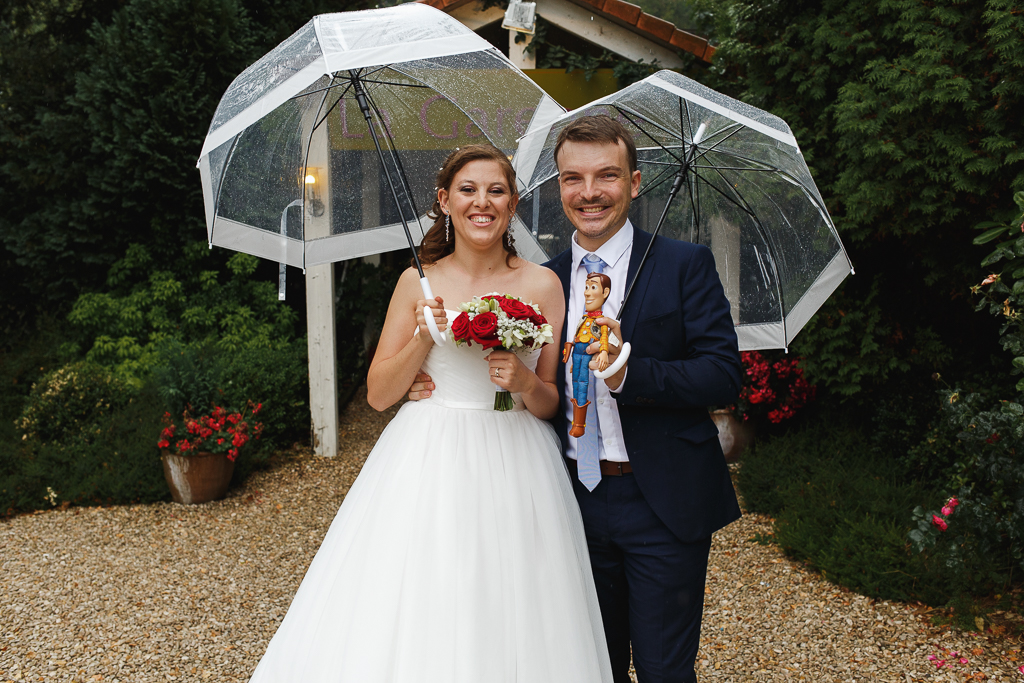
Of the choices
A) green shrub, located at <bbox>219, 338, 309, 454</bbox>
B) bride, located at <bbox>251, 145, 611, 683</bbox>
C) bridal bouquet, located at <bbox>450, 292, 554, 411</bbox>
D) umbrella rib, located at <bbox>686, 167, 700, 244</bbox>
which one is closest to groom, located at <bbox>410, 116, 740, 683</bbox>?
bride, located at <bbox>251, 145, 611, 683</bbox>

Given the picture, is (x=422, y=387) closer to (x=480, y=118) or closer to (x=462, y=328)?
(x=462, y=328)

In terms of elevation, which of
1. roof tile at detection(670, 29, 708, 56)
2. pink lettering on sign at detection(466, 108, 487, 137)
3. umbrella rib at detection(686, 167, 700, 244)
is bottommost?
umbrella rib at detection(686, 167, 700, 244)

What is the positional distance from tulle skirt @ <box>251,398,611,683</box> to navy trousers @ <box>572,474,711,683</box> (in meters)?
0.09

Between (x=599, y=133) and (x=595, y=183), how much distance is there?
0.14m

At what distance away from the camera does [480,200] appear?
2.27 m

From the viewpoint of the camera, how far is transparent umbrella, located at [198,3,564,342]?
269 cm

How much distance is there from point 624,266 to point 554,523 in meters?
0.77

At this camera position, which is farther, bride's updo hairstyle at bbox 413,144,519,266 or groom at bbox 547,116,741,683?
bride's updo hairstyle at bbox 413,144,519,266

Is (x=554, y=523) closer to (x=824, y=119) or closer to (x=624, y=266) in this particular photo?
(x=624, y=266)

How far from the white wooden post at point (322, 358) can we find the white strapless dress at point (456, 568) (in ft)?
14.8

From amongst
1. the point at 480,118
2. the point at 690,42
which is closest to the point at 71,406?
the point at 480,118

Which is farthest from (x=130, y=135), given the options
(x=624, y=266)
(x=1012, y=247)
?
(x=1012, y=247)

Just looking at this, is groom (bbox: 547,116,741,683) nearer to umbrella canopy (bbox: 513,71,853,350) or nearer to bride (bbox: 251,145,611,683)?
bride (bbox: 251,145,611,683)

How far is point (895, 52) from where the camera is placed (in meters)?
4.46
